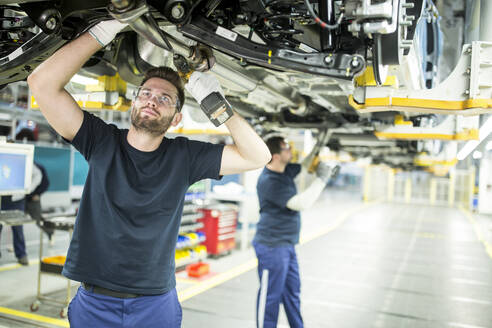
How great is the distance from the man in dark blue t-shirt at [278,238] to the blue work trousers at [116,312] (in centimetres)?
187

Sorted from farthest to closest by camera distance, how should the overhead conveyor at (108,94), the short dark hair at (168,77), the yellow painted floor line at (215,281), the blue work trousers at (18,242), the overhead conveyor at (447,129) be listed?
1. the blue work trousers at (18,242)
2. the yellow painted floor line at (215,281)
3. the overhead conveyor at (447,129)
4. the overhead conveyor at (108,94)
5. the short dark hair at (168,77)

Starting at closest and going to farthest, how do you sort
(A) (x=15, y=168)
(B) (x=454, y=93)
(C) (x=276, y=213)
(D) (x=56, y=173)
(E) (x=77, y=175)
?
(B) (x=454, y=93) < (C) (x=276, y=213) < (A) (x=15, y=168) < (D) (x=56, y=173) < (E) (x=77, y=175)

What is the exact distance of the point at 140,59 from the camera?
2.67 m

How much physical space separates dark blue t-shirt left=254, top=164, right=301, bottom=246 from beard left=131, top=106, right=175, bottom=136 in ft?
6.71

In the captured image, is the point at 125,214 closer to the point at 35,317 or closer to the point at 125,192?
the point at 125,192

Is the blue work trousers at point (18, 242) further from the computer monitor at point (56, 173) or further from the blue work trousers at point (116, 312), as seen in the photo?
the blue work trousers at point (116, 312)

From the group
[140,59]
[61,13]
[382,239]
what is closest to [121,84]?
[140,59]

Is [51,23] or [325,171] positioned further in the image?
[325,171]

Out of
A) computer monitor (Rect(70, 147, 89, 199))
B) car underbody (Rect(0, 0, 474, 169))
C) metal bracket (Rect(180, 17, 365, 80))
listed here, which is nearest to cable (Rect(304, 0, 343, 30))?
car underbody (Rect(0, 0, 474, 169))

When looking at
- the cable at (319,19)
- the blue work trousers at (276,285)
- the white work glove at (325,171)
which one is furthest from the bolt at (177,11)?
the white work glove at (325,171)

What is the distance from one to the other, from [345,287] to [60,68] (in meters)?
5.18

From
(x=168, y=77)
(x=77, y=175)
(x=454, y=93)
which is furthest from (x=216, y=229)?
(x=168, y=77)

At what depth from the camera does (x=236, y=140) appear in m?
1.88

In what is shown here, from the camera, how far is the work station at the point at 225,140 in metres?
1.71
